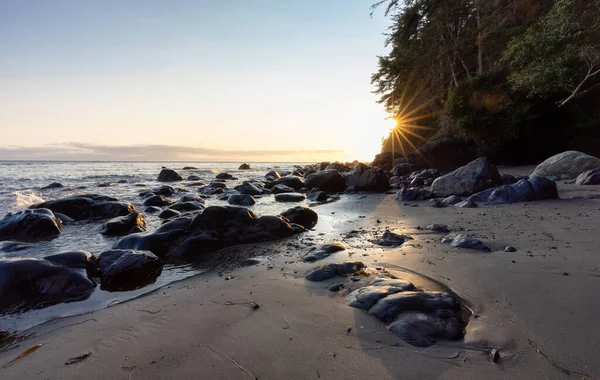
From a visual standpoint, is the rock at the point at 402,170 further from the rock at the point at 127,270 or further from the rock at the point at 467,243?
the rock at the point at 127,270

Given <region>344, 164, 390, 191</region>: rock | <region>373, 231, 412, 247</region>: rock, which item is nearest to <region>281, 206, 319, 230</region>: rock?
<region>373, 231, 412, 247</region>: rock

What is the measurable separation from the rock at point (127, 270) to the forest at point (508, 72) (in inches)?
493

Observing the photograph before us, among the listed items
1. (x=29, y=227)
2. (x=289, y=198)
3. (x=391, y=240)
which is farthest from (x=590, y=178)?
(x=29, y=227)

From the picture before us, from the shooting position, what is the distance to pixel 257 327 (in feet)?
7.34

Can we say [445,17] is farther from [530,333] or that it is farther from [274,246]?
[530,333]

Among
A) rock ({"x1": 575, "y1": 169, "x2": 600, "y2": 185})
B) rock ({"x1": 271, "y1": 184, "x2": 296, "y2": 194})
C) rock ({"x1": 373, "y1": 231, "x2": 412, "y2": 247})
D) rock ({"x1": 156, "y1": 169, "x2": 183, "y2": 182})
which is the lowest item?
rock ({"x1": 156, "y1": 169, "x2": 183, "y2": 182})

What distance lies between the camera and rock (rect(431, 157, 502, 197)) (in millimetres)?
7852

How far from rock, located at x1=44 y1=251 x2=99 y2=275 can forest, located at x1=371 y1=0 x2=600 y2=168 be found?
1279 centimetres

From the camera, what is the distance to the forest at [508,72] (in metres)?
10.3

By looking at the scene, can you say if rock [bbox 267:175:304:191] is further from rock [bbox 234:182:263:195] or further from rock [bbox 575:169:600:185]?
rock [bbox 575:169:600:185]

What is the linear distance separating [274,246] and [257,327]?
96.9 inches

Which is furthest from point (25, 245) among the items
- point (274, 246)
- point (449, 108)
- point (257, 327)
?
point (449, 108)

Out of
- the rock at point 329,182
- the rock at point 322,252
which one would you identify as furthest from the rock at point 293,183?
the rock at point 322,252

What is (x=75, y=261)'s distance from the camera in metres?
3.66
